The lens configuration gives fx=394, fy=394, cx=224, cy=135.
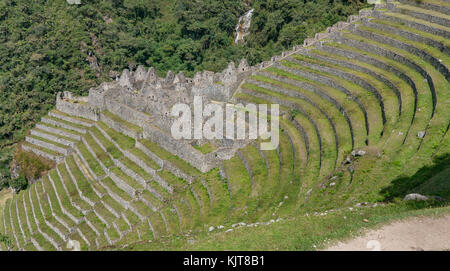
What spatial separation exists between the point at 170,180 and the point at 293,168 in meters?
7.61

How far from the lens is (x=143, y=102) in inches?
1196

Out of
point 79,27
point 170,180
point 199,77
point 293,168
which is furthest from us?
point 79,27

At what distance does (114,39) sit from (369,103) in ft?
144

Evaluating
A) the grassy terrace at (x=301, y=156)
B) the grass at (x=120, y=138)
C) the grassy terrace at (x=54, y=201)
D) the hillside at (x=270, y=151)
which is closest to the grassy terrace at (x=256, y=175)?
the hillside at (x=270, y=151)

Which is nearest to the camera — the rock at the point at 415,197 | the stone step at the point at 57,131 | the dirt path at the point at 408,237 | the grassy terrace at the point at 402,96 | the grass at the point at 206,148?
the dirt path at the point at 408,237

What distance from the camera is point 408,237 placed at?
33.7ft

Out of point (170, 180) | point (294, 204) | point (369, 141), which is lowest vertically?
point (170, 180)

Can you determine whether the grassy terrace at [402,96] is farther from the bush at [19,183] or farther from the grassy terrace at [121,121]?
the bush at [19,183]

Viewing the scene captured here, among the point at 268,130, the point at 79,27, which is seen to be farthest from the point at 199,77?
the point at 79,27

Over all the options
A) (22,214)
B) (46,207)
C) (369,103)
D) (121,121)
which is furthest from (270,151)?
(22,214)

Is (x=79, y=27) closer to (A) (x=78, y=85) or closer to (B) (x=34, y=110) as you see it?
(A) (x=78, y=85)

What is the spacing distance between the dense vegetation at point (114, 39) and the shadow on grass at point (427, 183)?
31487mm

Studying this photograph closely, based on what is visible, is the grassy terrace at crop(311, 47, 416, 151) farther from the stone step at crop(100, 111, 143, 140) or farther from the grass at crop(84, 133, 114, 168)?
the grass at crop(84, 133, 114, 168)

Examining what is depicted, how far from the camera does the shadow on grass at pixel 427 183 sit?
12.7 metres
